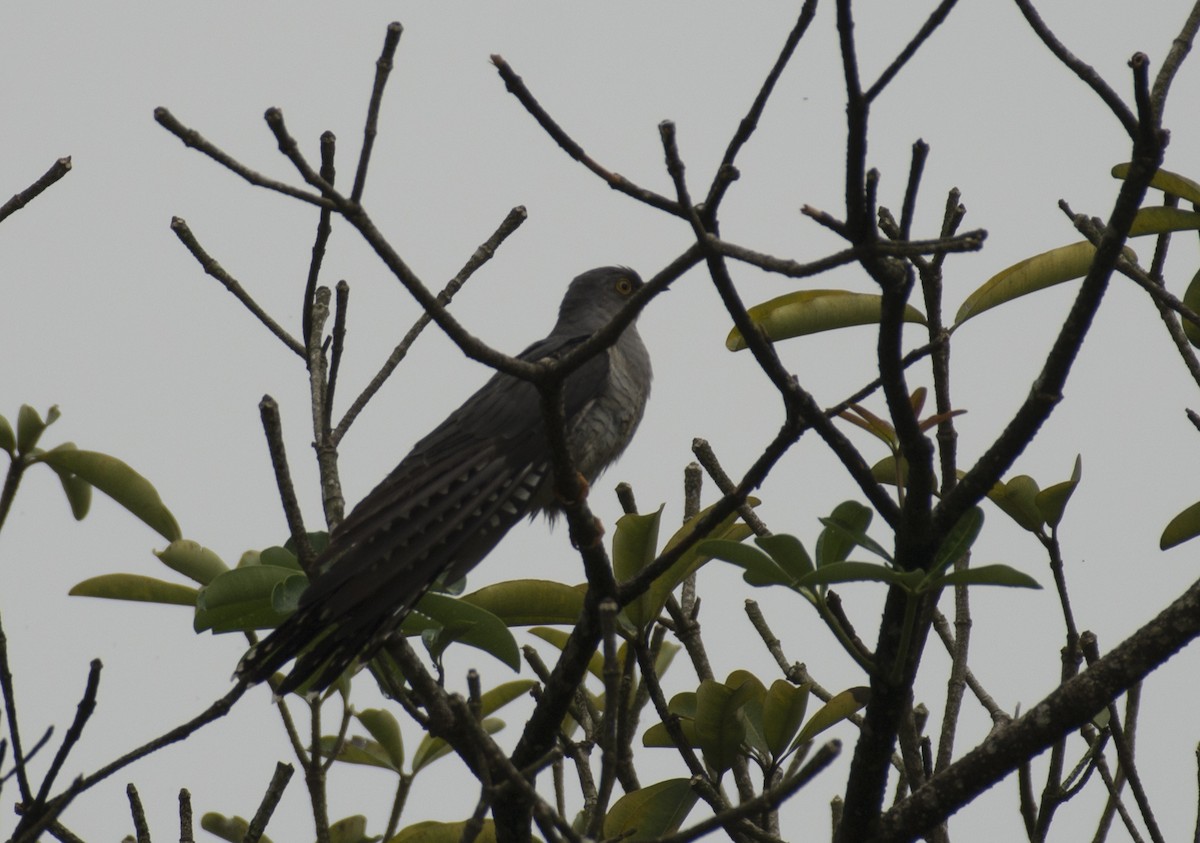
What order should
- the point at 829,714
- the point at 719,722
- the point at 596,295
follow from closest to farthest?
the point at 719,722 → the point at 829,714 → the point at 596,295

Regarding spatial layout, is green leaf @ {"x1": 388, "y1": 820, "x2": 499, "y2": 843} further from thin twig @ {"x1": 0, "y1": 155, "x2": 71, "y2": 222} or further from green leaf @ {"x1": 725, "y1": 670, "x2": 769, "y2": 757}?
thin twig @ {"x1": 0, "y1": 155, "x2": 71, "y2": 222}

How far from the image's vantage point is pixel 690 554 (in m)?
3.09

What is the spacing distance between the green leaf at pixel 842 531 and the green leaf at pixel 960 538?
0.51ft

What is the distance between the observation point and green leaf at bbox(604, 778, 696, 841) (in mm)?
3072

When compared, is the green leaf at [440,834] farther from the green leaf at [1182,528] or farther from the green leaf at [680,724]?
the green leaf at [1182,528]

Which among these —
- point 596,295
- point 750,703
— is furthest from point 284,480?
point 596,295

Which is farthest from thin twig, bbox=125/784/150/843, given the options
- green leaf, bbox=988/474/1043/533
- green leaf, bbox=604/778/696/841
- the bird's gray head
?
the bird's gray head

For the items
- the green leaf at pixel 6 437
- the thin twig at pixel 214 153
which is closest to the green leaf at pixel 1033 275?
the thin twig at pixel 214 153

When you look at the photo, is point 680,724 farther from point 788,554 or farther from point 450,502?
point 450,502

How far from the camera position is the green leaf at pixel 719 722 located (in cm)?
307

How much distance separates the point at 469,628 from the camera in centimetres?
316

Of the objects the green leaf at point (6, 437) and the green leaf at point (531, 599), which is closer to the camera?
the green leaf at point (6, 437)

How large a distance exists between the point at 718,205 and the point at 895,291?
0.35m

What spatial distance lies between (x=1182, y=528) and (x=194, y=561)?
8.26 ft
